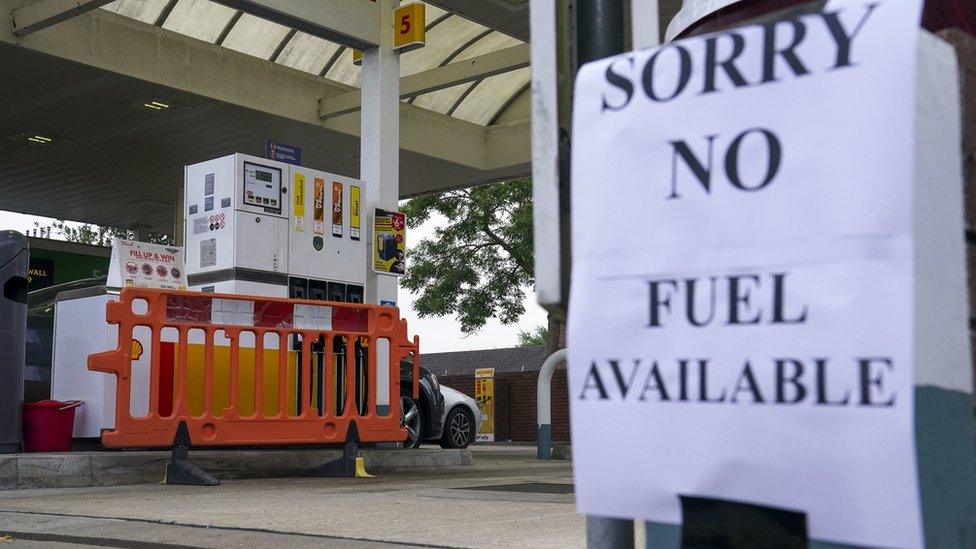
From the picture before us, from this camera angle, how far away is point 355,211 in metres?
12.2

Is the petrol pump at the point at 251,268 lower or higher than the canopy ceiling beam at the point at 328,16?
lower

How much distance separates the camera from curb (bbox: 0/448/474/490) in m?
8.10

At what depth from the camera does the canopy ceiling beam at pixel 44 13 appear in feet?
43.6

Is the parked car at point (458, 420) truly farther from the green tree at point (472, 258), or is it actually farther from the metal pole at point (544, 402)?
the green tree at point (472, 258)

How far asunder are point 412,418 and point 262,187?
10.7 feet

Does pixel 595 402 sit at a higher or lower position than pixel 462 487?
higher

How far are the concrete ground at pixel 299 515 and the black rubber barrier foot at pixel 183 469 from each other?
163 millimetres

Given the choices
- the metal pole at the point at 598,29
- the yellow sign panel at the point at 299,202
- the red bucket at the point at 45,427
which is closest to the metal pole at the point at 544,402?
the yellow sign panel at the point at 299,202

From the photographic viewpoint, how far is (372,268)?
12484mm

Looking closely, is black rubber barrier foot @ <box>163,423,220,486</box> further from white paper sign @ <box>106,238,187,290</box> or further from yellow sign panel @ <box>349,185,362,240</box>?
yellow sign panel @ <box>349,185,362,240</box>

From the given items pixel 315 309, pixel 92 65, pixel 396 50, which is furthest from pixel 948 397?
pixel 92 65

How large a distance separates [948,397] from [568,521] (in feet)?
12.3

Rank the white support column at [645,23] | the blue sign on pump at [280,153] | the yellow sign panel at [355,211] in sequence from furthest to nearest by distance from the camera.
Answer: the yellow sign panel at [355,211] < the blue sign on pump at [280,153] < the white support column at [645,23]

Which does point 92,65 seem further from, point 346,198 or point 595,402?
point 595,402
